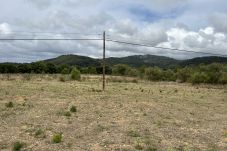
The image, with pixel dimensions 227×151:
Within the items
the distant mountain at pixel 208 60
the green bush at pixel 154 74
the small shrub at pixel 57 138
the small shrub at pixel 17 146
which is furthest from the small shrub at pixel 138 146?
the distant mountain at pixel 208 60

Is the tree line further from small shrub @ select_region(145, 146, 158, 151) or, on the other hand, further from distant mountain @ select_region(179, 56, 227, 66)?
small shrub @ select_region(145, 146, 158, 151)

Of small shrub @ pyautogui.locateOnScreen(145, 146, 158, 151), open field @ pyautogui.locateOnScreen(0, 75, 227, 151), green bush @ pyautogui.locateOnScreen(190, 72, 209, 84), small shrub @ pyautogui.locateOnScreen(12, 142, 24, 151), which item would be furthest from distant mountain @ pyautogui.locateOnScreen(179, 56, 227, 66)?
small shrub @ pyautogui.locateOnScreen(12, 142, 24, 151)

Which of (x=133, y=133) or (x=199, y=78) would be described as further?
(x=199, y=78)

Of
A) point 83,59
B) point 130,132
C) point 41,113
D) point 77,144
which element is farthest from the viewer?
point 83,59

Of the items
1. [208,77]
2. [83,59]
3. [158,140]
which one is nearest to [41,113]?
[158,140]

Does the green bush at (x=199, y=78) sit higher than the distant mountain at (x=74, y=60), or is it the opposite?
the distant mountain at (x=74, y=60)

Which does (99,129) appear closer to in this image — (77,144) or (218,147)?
(77,144)

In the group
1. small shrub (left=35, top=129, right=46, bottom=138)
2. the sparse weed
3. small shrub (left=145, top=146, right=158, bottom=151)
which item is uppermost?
small shrub (left=35, top=129, right=46, bottom=138)

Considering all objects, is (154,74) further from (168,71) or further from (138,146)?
(138,146)

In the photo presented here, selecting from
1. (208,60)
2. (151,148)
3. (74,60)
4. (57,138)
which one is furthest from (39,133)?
(74,60)

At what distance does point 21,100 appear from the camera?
2367 cm

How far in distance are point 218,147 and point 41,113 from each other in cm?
898

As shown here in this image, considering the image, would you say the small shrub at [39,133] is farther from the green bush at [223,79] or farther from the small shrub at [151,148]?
the green bush at [223,79]

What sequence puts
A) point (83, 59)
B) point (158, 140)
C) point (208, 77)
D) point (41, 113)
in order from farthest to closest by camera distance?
1. point (83, 59)
2. point (208, 77)
3. point (41, 113)
4. point (158, 140)
